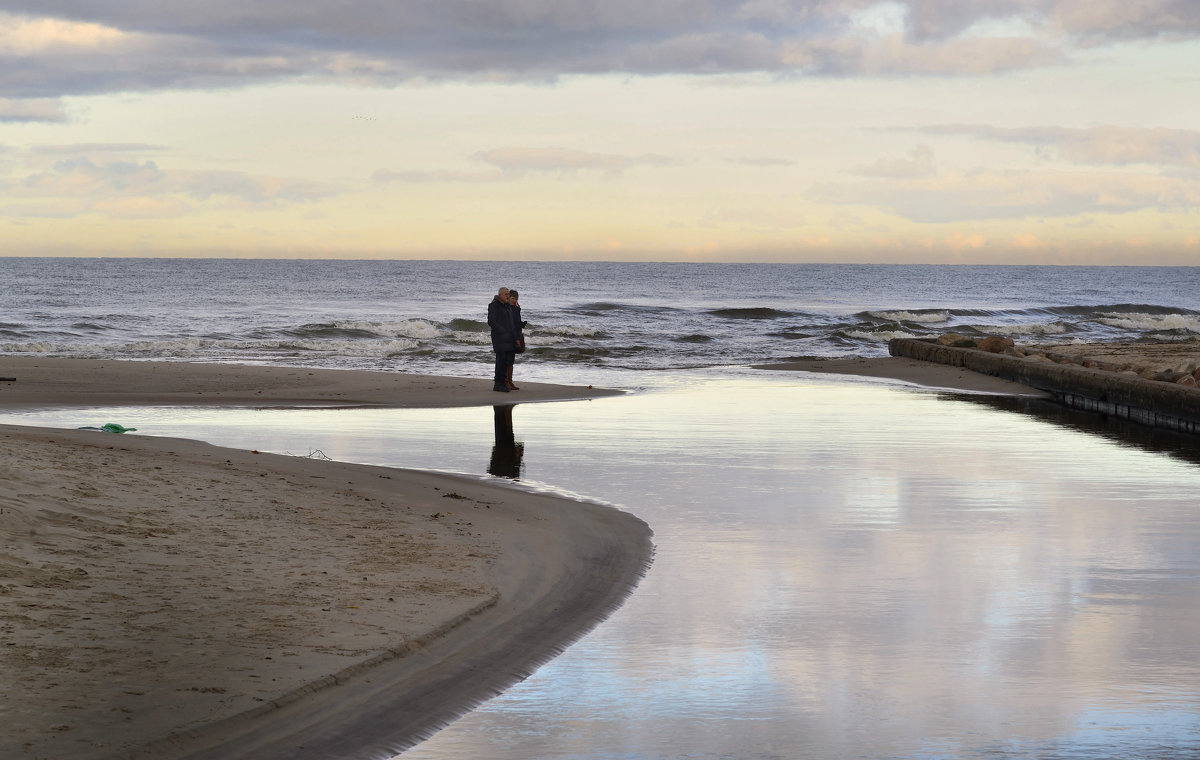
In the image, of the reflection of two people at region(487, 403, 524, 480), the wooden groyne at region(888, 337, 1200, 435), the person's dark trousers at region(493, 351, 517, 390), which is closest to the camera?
the reflection of two people at region(487, 403, 524, 480)

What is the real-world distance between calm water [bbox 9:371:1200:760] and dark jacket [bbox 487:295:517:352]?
485 centimetres

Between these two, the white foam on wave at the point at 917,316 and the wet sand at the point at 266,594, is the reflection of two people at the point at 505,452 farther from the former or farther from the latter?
the white foam on wave at the point at 917,316

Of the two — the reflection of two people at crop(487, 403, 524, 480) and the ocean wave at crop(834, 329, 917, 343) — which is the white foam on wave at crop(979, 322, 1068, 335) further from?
the reflection of two people at crop(487, 403, 524, 480)

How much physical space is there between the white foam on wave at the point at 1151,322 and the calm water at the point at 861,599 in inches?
1649

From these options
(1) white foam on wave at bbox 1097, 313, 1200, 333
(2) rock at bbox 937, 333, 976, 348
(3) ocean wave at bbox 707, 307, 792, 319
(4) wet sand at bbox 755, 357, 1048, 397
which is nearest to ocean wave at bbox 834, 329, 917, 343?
(2) rock at bbox 937, 333, 976, 348

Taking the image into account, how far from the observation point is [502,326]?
19078 mm

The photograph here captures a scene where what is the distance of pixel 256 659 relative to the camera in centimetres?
525

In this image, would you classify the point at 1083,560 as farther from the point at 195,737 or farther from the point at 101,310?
the point at 101,310

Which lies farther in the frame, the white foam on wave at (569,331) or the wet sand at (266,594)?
the white foam on wave at (569,331)

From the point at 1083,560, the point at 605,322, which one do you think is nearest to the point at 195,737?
the point at 1083,560

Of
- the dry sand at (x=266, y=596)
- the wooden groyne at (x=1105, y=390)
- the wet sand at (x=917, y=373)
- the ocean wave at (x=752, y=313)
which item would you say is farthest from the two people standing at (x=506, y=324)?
the ocean wave at (x=752, y=313)

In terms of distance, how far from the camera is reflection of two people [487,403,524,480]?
37.4 feet

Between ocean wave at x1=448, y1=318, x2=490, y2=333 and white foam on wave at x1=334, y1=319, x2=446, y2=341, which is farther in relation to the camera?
ocean wave at x1=448, y1=318, x2=490, y2=333

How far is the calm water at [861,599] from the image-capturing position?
4.72 metres
